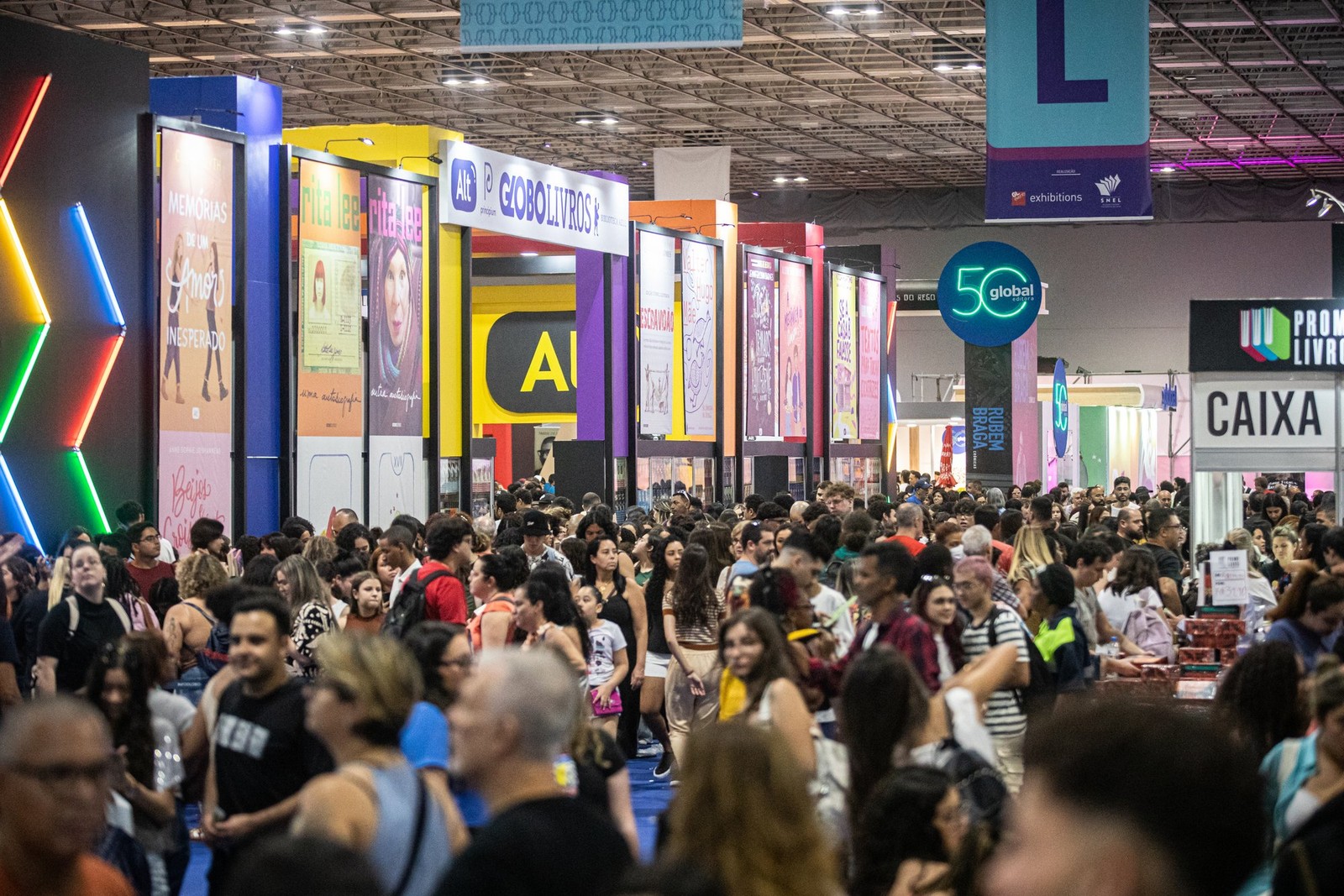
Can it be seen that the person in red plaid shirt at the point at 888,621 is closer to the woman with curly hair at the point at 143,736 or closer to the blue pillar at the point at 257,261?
the woman with curly hair at the point at 143,736

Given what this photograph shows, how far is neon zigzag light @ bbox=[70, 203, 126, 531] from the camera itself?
11.5 meters

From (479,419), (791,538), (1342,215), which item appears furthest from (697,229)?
(1342,215)

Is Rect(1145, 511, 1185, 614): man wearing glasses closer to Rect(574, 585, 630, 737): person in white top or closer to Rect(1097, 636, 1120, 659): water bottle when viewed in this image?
Rect(1097, 636, 1120, 659): water bottle

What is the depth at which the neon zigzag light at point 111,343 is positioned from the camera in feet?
37.7

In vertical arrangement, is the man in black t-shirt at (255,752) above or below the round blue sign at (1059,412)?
below

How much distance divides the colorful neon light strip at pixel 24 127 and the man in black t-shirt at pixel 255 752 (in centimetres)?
812

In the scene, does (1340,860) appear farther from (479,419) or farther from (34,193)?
(479,419)

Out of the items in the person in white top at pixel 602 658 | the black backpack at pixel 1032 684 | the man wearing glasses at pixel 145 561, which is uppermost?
the man wearing glasses at pixel 145 561

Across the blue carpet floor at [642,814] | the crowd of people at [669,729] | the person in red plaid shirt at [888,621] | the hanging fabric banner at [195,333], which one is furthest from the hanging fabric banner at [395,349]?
the person in red plaid shirt at [888,621]

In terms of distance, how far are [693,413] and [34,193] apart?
30.6ft

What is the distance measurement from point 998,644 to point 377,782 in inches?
118

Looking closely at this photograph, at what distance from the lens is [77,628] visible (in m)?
6.21

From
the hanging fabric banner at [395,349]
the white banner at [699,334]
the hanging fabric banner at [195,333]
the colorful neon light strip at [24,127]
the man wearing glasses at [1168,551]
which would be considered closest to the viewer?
the man wearing glasses at [1168,551]

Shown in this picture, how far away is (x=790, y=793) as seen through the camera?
2.63 m
